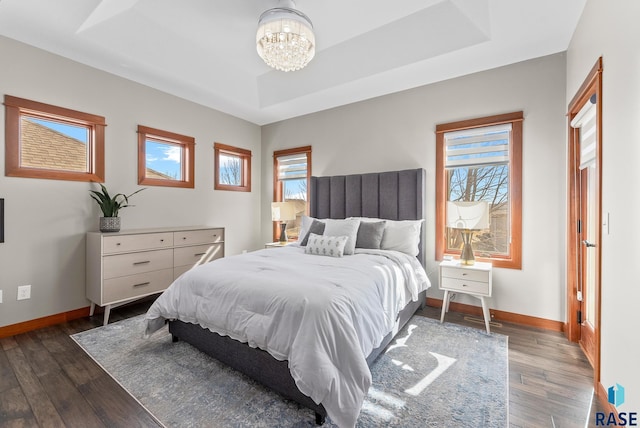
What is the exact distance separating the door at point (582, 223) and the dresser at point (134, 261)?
158 inches

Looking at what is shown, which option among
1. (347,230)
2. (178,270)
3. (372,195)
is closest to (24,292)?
(178,270)

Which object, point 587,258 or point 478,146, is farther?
point 478,146

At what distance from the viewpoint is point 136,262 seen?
10.0 ft

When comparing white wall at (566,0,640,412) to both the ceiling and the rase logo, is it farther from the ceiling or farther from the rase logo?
the ceiling

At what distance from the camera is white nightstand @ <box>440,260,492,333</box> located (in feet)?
8.86

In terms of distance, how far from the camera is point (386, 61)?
3.09 meters

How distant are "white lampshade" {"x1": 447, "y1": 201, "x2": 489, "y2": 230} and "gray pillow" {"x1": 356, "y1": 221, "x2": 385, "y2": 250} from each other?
740 mm

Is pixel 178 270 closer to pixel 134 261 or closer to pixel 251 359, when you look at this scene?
pixel 134 261

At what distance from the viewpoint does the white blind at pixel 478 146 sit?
3.05 metres

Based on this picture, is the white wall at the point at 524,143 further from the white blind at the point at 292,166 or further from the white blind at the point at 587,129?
the white blind at the point at 292,166

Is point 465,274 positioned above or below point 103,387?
above

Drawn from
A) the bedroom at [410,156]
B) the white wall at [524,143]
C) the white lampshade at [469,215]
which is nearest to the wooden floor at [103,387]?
the bedroom at [410,156]

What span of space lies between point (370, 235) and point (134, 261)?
2.60 meters

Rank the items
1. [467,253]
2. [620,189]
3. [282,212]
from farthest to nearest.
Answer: [282,212], [467,253], [620,189]
